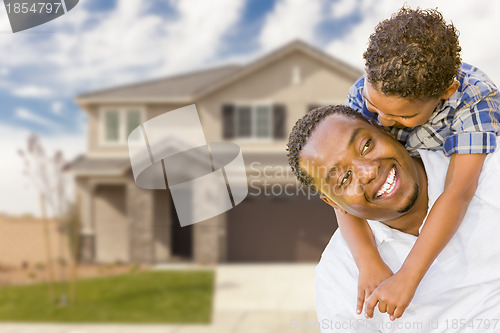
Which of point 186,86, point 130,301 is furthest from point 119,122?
point 130,301

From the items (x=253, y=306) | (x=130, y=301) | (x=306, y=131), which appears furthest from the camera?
(x=130, y=301)

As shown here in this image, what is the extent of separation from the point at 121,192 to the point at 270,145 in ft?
17.9

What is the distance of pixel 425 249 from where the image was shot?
169 centimetres

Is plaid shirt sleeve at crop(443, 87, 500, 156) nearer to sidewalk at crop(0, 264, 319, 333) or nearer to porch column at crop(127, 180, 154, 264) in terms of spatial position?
sidewalk at crop(0, 264, 319, 333)

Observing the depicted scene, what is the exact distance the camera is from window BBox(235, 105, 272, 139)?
17656 millimetres

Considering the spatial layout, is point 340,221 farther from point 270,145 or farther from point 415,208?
point 270,145

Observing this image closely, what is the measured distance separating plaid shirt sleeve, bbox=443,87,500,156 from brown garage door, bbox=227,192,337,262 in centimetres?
1685

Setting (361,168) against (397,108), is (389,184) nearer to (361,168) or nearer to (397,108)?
(361,168)

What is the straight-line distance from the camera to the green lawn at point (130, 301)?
15195 mm

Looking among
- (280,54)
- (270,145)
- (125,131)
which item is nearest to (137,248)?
(125,131)

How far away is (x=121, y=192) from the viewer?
64.1ft

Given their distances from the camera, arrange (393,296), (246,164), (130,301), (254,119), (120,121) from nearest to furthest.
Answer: (393,296) < (130,301) < (246,164) < (254,119) < (120,121)

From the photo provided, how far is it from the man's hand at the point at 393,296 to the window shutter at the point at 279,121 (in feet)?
52.1

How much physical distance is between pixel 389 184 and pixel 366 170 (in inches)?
3.3
